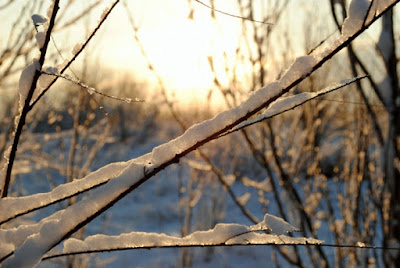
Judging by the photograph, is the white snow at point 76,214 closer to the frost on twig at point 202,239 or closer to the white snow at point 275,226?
the frost on twig at point 202,239

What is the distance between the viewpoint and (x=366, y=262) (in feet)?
6.31

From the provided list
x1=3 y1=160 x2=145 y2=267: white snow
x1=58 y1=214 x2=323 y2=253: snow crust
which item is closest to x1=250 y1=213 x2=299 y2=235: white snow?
x1=58 y1=214 x2=323 y2=253: snow crust

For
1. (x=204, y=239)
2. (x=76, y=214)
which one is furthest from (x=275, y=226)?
(x=76, y=214)

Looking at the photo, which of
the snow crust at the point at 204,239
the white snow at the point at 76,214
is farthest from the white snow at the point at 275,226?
the white snow at the point at 76,214

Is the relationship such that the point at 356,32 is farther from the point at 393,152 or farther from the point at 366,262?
the point at 366,262

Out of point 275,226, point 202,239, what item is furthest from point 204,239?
point 275,226

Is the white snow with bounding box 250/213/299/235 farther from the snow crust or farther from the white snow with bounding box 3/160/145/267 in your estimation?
the white snow with bounding box 3/160/145/267

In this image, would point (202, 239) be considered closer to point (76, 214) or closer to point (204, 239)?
point (204, 239)

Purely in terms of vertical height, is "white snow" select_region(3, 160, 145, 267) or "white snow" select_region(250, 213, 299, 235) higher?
"white snow" select_region(3, 160, 145, 267)

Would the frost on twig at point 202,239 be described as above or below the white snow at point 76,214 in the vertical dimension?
below

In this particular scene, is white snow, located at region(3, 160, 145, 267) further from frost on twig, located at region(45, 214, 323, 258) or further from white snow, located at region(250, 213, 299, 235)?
white snow, located at region(250, 213, 299, 235)

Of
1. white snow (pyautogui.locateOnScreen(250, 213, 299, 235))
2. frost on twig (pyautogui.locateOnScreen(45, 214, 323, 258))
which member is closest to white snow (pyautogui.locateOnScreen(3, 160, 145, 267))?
frost on twig (pyautogui.locateOnScreen(45, 214, 323, 258))

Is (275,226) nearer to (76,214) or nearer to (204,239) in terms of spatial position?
(204,239)

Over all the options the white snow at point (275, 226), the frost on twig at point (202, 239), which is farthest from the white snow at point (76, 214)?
the white snow at point (275, 226)
